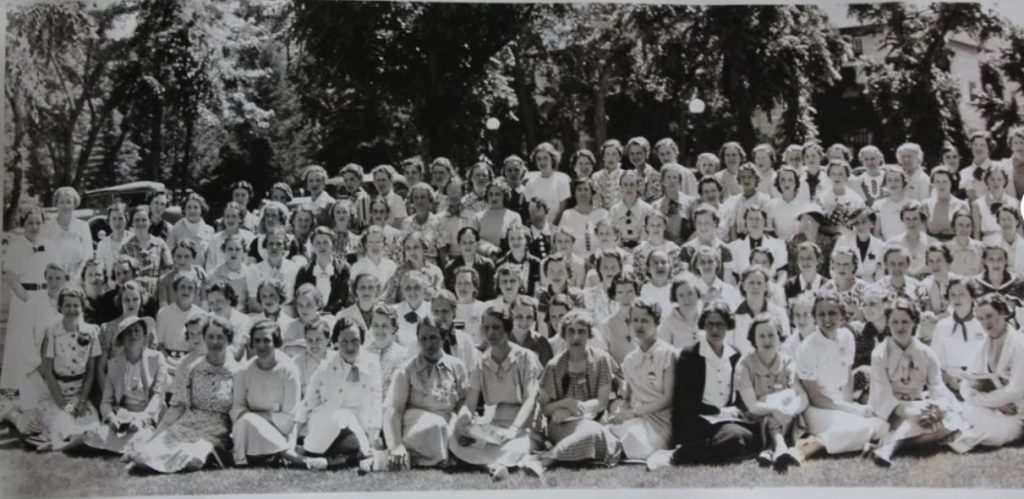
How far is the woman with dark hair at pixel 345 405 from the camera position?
20.5 ft

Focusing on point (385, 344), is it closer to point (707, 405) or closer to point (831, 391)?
point (707, 405)

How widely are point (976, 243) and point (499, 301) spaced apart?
3125 millimetres

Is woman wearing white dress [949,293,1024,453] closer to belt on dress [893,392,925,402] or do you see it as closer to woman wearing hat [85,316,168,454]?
belt on dress [893,392,925,402]

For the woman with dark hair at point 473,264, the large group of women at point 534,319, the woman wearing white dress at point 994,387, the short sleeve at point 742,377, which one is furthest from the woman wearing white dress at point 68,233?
the woman wearing white dress at point 994,387

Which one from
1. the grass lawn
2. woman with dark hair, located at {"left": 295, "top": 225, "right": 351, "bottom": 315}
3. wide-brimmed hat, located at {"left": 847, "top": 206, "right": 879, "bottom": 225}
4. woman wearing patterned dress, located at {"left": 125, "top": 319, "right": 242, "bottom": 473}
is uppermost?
wide-brimmed hat, located at {"left": 847, "top": 206, "right": 879, "bottom": 225}

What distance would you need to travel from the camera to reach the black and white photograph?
6.25 metres

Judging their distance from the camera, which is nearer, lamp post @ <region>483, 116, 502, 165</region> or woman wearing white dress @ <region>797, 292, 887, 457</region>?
woman wearing white dress @ <region>797, 292, 887, 457</region>

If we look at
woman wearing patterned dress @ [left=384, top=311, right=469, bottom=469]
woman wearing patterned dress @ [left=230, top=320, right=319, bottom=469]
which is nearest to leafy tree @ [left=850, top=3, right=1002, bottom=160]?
woman wearing patterned dress @ [left=384, top=311, right=469, bottom=469]

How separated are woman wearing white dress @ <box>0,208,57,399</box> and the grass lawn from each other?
14.3 inches

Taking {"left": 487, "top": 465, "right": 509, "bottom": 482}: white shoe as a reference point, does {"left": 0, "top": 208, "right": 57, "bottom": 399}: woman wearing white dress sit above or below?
above

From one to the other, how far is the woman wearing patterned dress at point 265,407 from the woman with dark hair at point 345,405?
0.26 ft

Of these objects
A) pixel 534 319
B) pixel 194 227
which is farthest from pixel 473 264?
pixel 194 227

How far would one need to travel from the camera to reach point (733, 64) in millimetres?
6871

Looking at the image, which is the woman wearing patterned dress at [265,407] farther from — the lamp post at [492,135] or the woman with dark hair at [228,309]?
the lamp post at [492,135]
